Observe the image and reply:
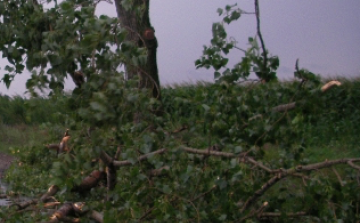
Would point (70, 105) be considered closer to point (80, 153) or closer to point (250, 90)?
point (80, 153)

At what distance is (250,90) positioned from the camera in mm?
2945

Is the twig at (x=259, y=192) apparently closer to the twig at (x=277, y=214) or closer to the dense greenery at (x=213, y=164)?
the dense greenery at (x=213, y=164)

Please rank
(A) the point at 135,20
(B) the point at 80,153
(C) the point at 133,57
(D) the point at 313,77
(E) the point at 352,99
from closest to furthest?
1. (C) the point at 133,57
2. (B) the point at 80,153
3. (D) the point at 313,77
4. (A) the point at 135,20
5. (E) the point at 352,99

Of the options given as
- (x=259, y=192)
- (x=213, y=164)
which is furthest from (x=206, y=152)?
(x=259, y=192)

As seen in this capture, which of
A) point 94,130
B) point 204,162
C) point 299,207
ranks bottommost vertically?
point 299,207

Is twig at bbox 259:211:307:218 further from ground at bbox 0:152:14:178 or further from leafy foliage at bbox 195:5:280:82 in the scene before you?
ground at bbox 0:152:14:178

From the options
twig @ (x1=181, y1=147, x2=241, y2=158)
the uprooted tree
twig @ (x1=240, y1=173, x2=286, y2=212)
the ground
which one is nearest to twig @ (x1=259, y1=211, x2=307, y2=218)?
the uprooted tree

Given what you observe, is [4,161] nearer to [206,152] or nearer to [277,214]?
[277,214]

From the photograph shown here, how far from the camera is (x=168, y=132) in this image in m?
3.10

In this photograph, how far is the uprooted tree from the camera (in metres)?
2.37

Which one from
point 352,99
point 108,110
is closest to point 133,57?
point 108,110

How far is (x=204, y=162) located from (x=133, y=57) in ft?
2.84

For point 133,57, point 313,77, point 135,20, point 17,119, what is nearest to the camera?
point 133,57


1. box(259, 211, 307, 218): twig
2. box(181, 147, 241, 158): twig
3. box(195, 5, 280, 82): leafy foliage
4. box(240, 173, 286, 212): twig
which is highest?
box(195, 5, 280, 82): leafy foliage
